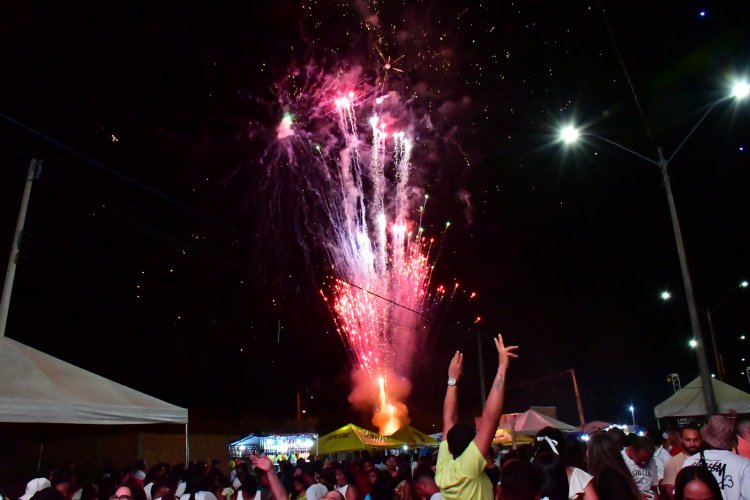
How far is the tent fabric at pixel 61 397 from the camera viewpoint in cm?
776

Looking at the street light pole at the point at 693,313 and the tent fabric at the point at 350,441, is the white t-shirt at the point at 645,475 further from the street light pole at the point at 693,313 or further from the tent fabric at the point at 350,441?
the tent fabric at the point at 350,441

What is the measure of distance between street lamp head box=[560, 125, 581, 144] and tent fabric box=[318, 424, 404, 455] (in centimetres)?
1036

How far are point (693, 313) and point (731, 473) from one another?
27.7 ft

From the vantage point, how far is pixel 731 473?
15.3ft

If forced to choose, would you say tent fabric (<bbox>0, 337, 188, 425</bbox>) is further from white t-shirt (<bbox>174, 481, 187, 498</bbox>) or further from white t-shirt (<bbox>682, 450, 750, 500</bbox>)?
white t-shirt (<bbox>682, 450, 750, 500</bbox>)

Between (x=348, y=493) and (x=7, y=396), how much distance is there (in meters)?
4.58

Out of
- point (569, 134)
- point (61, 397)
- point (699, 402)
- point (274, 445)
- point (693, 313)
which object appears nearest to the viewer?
point (61, 397)

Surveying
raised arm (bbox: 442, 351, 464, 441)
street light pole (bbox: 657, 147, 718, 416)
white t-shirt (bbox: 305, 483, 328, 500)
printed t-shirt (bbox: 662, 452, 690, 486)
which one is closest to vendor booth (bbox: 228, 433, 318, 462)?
street light pole (bbox: 657, 147, 718, 416)

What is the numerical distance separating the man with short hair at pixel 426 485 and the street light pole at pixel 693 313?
304 inches

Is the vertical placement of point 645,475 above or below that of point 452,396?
below

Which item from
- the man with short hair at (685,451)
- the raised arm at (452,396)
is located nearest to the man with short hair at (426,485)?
the raised arm at (452,396)

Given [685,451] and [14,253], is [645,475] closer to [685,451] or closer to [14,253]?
[685,451]

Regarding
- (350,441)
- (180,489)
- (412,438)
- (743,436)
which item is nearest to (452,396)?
(743,436)

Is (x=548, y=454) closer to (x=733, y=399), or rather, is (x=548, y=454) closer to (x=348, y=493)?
(x=348, y=493)
